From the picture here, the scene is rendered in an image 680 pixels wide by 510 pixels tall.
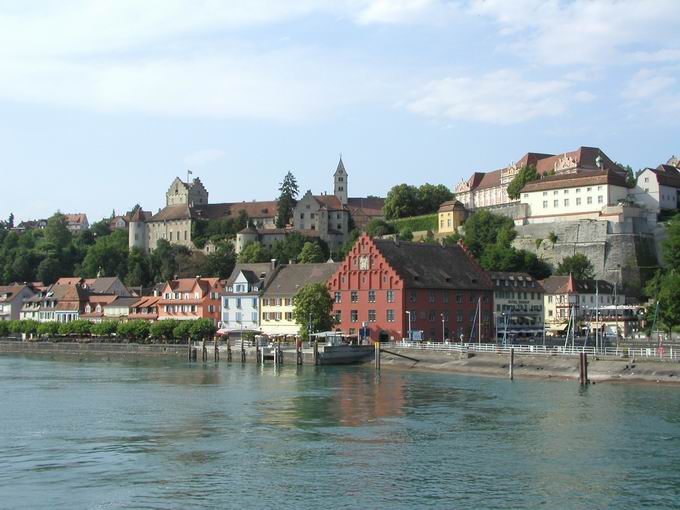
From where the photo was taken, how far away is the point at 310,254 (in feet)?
520

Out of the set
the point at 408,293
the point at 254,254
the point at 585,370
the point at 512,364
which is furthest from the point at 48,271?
the point at 585,370

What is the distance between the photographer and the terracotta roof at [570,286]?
120 metres

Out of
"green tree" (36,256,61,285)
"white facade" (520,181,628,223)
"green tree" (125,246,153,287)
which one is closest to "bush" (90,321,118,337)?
"green tree" (125,246,153,287)

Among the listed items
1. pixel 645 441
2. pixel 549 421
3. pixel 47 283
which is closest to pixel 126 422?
pixel 549 421

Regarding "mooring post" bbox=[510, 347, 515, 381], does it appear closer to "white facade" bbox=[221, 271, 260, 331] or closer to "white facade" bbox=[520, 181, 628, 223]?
"white facade" bbox=[221, 271, 260, 331]

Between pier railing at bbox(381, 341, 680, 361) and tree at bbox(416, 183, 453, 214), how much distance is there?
85.9 meters

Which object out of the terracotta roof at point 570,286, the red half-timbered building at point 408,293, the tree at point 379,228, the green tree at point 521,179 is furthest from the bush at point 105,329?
the green tree at point 521,179

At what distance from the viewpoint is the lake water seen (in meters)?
34.0

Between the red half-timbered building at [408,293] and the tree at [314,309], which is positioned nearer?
the red half-timbered building at [408,293]

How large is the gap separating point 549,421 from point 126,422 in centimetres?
2114

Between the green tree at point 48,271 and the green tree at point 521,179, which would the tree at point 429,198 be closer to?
the green tree at point 521,179

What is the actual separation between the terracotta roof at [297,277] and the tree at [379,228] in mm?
49940

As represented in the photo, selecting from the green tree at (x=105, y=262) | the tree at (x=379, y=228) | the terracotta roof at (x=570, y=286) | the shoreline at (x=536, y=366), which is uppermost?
the tree at (x=379, y=228)

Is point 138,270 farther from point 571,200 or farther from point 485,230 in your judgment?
point 571,200
